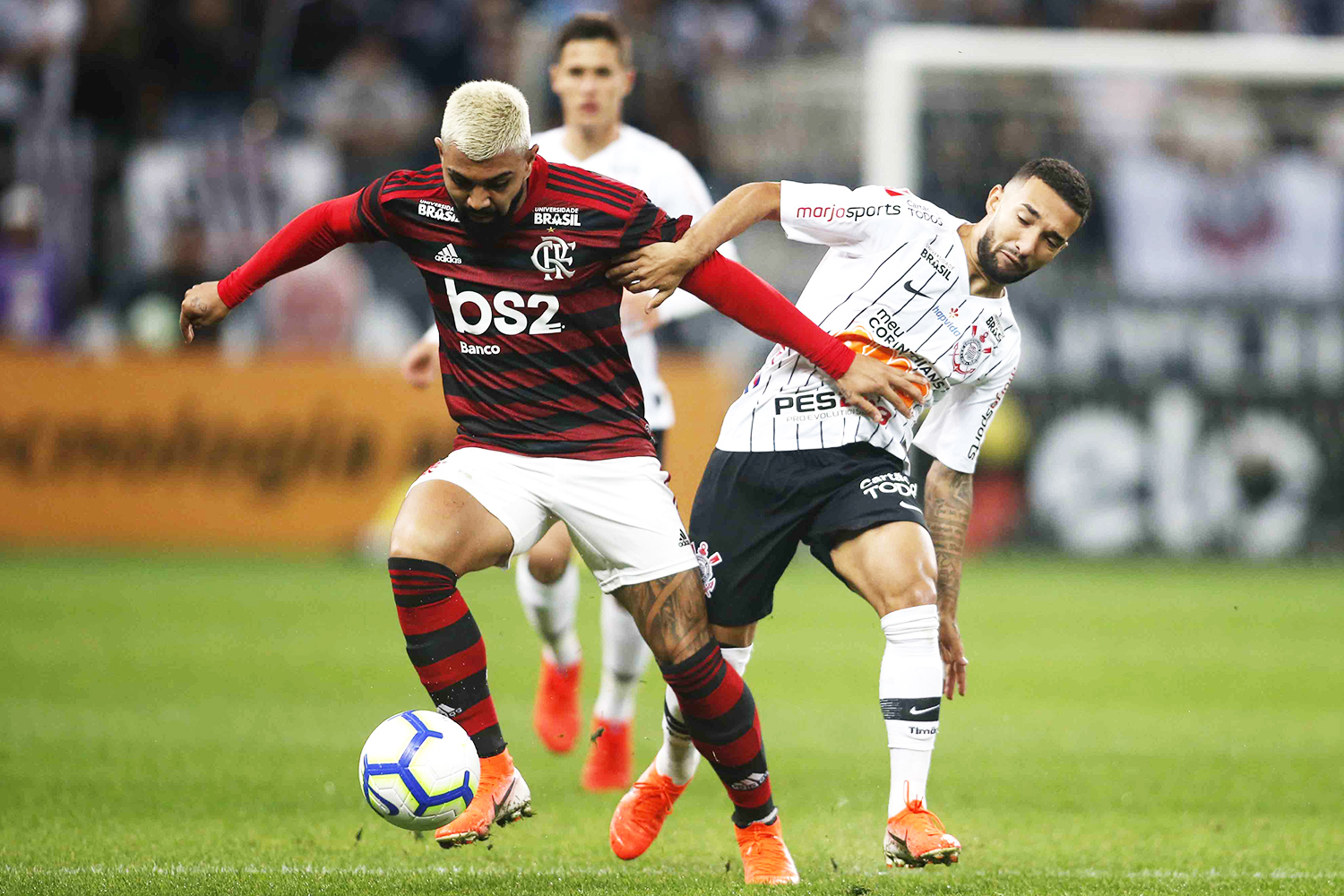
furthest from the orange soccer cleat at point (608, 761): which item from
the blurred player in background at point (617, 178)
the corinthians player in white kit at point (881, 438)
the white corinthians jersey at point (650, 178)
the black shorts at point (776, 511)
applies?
the black shorts at point (776, 511)

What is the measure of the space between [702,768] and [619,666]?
3.75 feet

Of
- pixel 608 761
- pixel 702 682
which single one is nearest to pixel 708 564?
pixel 702 682

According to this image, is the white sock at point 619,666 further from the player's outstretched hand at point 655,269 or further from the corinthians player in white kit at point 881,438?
the player's outstretched hand at point 655,269

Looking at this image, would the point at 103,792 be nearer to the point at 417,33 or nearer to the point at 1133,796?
the point at 1133,796

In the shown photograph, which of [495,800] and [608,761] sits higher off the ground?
→ [495,800]

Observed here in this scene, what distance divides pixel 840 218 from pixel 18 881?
3014mm

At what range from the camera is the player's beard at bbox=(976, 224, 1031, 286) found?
16.6ft

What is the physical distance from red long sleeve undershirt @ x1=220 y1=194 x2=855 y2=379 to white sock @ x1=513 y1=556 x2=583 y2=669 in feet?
7.26

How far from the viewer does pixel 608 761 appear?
673cm

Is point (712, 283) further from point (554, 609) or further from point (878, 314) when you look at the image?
point (554, 609)

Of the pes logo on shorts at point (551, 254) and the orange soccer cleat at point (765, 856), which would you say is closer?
the pes logo on shorts at point (551, 254)

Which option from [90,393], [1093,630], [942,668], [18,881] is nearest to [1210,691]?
[1093,630]

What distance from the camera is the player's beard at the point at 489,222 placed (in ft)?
15.3

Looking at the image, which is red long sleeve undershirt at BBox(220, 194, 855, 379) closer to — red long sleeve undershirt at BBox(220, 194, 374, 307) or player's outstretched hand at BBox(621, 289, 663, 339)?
red long sleeve undershirt at BBox(220, 194, 374, 307)
